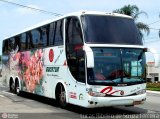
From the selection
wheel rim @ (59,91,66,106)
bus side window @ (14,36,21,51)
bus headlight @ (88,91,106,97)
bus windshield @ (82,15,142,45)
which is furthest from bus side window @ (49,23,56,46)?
bus side window @ (14,36,21,51)

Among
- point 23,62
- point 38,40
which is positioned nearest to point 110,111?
point 38,40

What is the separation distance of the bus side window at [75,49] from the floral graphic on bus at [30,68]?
11.5ft

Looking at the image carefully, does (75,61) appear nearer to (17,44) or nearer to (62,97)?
(62,97)

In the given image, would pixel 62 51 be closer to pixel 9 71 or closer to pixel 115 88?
pixel 115 88

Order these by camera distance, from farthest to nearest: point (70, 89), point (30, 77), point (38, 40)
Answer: point (30, 77), point (38, 40), point (70, 89)

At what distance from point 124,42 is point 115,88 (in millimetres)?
1790

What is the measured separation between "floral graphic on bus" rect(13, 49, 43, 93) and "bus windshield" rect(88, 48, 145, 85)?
5421 mm

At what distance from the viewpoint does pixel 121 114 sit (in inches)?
570

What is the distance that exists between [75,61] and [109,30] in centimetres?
166

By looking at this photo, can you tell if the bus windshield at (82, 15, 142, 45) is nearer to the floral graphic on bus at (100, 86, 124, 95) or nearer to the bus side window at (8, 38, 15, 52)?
the floral graphic on bus at (100, 86, 124, 95)

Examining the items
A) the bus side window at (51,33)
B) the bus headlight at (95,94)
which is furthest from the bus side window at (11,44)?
the bus headlight at (95,94)

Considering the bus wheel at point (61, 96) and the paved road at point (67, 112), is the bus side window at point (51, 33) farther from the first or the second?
the paved road at point (67, 112)

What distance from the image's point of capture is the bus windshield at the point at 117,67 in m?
13.8

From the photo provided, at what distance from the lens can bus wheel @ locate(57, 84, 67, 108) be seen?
52.7 feet
